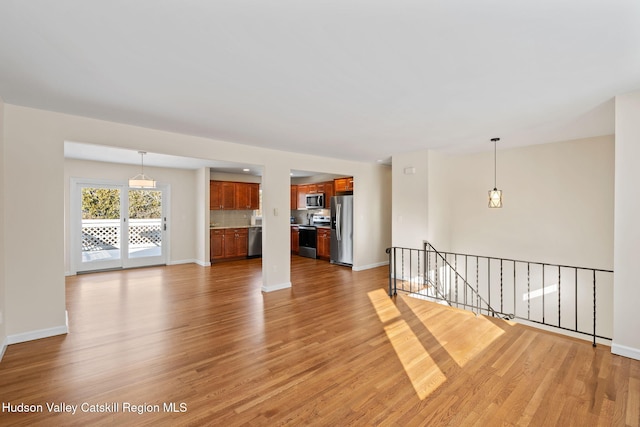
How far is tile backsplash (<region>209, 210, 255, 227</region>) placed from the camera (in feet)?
27.2

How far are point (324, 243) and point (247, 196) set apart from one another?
105 inches

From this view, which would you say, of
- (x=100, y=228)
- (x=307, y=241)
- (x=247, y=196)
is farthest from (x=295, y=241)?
(x=100, y=228)

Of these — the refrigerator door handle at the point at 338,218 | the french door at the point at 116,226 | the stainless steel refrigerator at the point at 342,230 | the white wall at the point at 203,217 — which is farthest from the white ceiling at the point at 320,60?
the french door at the point at 116,226

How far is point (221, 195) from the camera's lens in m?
7.91

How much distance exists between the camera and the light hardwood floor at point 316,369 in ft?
6.61

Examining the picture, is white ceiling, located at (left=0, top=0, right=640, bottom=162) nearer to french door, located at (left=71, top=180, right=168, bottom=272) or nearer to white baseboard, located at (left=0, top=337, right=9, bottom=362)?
white baseboard, located at (left=0, top=337, right=9, bottom=362)

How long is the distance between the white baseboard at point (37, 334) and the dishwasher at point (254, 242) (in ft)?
16.9

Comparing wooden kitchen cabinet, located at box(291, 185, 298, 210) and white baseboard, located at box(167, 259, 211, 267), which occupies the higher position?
wooden kitchen cabinet, located at box(291, 185, 298, 210)

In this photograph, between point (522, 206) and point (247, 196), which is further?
point (247, 196)

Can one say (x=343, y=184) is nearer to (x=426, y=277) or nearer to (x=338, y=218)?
(x=338, y=218)

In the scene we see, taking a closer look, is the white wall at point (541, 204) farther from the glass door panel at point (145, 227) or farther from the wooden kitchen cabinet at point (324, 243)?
the glass door panel at point (145, 227)

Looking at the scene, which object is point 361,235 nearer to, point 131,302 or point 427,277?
point 427,277

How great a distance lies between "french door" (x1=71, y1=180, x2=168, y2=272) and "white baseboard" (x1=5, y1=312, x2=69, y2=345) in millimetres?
3728

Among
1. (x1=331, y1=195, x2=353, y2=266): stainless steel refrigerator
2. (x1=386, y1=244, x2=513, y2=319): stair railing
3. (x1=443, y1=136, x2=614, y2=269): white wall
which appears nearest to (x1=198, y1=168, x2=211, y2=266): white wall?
(x1=331, y1=195, x2=353, y2=266): stainless steel refrigerator
